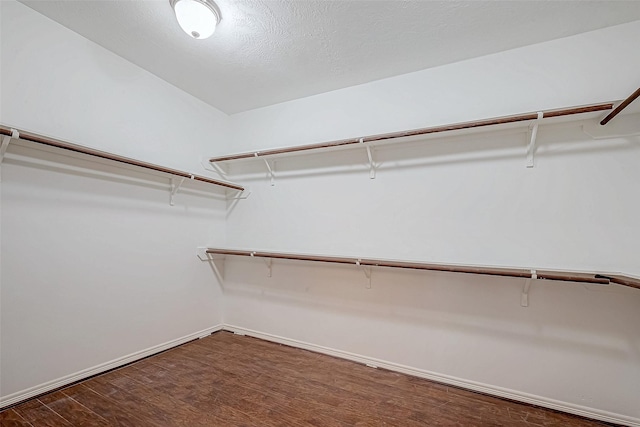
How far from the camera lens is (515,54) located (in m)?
2.08

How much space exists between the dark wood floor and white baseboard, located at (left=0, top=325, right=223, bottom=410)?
0.16 feet

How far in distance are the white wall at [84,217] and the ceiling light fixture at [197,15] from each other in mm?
1036

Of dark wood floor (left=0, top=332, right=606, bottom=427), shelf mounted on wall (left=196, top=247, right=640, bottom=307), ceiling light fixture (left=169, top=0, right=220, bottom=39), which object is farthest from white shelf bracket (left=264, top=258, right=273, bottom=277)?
ceiling light fixture (left=169, top=0, right=220, bottom=39)

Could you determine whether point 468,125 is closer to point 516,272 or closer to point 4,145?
point 516,272

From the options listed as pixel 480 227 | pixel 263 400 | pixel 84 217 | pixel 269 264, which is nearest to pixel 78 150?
pixel 84 217

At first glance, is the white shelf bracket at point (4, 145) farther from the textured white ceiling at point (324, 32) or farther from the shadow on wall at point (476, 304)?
the shadow on wall at point (476, 304)

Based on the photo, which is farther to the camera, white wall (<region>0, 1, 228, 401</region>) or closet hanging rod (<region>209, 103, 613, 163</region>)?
white wall (<region>0, 1, 228, 401</region>)

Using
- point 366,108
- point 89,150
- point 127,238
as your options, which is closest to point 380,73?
point 366,108

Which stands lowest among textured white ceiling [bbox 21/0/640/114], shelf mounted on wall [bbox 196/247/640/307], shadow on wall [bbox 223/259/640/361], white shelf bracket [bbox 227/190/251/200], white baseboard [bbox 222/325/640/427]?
white baseboard [bbox 222/325/640/427]

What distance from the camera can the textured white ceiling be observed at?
5.74 ft

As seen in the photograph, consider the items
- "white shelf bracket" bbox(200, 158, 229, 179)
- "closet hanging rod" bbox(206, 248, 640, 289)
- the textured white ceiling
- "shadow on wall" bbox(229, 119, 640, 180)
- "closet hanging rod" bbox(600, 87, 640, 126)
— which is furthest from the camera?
"white shelf bracket" bbox(200, 158, 229, 179)

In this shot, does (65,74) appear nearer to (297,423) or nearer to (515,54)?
(297,423)

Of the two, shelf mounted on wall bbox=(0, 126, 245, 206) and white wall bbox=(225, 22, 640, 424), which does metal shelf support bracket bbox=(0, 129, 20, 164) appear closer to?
shelf mounted on wall bbox=(0, 126, 245, 206)

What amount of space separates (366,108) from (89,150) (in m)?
2.20
